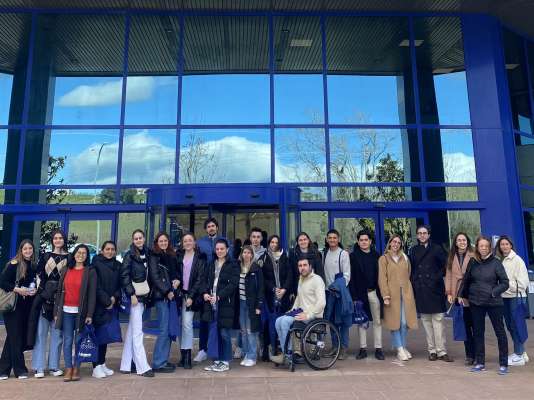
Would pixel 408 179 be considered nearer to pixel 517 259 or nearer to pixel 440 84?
pixel 440 84

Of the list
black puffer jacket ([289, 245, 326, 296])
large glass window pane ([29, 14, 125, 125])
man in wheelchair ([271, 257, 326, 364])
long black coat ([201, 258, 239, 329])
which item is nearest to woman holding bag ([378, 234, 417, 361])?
A: black puffer jacket ([289, 245, 326, 296])

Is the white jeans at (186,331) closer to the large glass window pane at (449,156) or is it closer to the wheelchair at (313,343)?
the wheelchair at (313,343)

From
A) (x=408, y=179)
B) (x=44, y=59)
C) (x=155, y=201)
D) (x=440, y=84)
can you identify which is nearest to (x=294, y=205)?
(x=155, y=201)

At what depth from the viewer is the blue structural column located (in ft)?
34.2

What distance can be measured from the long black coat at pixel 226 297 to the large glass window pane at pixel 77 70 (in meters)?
6.40

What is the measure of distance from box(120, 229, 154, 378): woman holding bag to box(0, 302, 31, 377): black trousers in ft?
4.01

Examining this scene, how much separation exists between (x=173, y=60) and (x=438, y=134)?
22.6 ft

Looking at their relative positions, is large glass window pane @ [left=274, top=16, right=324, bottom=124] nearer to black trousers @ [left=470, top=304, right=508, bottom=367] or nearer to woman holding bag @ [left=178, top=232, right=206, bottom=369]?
woman holding bag @ [left=178, top=232, right=206, bottom=369]

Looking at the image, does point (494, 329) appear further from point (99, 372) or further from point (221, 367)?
point (99, 372)

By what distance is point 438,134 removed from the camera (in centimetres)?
1097

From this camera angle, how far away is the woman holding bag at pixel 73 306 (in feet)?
17.2

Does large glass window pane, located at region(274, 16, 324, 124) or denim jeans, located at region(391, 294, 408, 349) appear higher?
large glass window pane, located at region(274, 16, 324, 124)

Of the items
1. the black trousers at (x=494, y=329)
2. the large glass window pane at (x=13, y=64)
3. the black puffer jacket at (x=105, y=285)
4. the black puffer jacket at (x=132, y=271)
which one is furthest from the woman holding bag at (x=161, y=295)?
the large glass window pane at (x=13, y=64)

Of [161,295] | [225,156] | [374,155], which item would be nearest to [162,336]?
[161,295]
